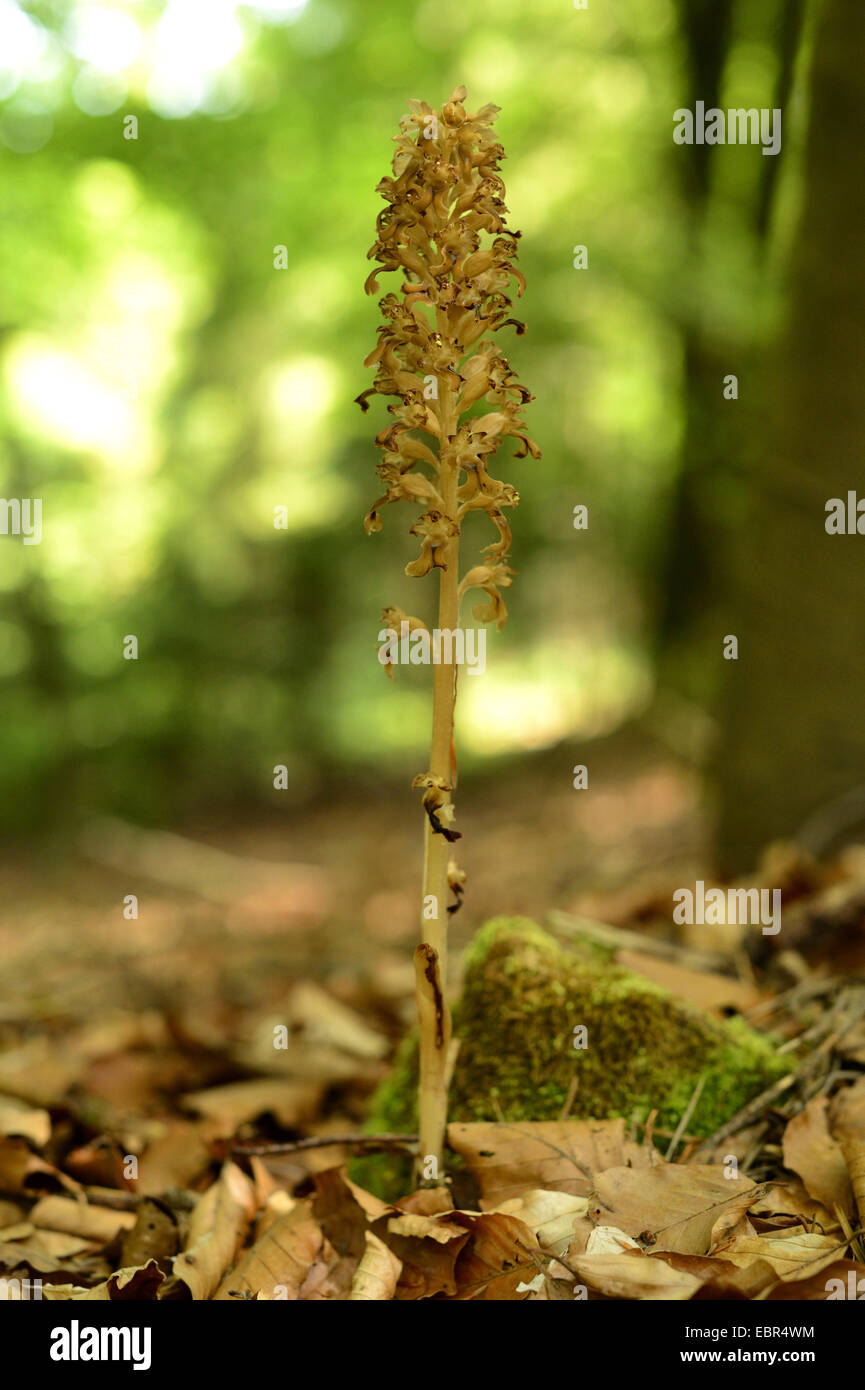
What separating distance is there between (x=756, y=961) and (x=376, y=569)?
9569 millimetres

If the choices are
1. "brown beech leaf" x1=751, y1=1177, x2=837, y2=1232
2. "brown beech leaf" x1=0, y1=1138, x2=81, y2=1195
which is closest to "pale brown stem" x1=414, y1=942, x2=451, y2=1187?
"brown beech leaf" x1=751, y1=1177, x2=837, y2=1232

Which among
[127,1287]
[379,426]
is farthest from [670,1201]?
[379,426]

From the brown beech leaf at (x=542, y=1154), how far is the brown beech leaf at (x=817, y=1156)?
0.26 m

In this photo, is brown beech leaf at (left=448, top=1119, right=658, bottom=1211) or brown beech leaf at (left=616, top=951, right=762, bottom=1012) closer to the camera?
brown beech leaf at (left=448, top=1119, right=658, bottom=1211)

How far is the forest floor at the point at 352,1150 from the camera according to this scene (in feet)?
5.40

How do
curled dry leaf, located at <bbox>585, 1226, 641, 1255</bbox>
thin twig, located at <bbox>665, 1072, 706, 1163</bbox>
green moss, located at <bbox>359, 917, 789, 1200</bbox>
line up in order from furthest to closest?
green moss, located at <bbox>359, 917, 789, 1200</bbox>, thin twig, located at <bbox>665, 1072, 706, 1163</bbox>, curled dry leaf, located at <bbox>585, 1226, 641, 1255</bbox>

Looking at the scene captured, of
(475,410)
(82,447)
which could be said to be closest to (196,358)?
(82,447)

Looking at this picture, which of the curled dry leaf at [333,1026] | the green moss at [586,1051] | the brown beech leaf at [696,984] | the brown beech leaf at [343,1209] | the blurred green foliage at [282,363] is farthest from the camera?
the blurred green foliage at [282,363]

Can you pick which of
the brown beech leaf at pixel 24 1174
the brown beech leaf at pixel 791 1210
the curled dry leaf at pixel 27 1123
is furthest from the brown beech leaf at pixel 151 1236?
the brown beech leaf at pixel 791 1210

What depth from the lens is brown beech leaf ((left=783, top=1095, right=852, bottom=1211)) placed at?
1710 mm

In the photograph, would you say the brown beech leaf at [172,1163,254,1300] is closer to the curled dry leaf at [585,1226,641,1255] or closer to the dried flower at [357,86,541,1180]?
the dried flower at [357,86,541,1180]

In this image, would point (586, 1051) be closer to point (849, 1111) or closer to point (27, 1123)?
point (849, 1111)

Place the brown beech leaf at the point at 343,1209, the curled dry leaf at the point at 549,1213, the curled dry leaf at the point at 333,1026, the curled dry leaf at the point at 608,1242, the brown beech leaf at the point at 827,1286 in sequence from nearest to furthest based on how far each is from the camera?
1. the brown beech leaf at the point at 827,1286
2. the curled dry leaf at the point at 608,1242
3. the curled dry leaf at the point at 549,1213
4. the brown beech leaf at the point at 343,1209
5. the curled dry leaf at the point at 333,1026

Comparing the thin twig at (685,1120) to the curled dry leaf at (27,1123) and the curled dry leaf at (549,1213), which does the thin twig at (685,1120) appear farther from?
the curled dry leaf at (27,1123)
